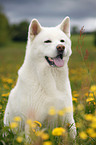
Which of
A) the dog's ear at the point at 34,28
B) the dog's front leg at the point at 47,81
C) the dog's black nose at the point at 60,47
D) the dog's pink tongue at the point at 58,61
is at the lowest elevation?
the dog's front leg at the point at 47,81

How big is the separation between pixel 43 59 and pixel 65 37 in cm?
50

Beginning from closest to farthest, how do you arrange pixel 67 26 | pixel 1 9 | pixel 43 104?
pixel 43 104 → pixel 67 26 → pixel 1 9

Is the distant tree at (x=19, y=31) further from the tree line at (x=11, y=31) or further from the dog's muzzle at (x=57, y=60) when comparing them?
the dog's muzzle at (x=57, y=60)

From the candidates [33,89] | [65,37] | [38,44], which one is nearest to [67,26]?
[65,37]

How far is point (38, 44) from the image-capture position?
2.76m

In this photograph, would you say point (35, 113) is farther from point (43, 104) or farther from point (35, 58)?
point (35, 58)

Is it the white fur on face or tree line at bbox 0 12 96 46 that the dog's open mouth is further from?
tree line at bbox 0 12 96 46

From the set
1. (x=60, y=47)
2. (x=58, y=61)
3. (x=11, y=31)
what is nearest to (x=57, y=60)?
(x=58, y=61)

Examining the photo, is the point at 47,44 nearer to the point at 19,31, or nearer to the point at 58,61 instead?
the point at 58,61

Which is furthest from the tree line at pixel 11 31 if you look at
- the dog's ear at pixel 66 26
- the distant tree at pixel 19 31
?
the dog's ear at pixel 66 26

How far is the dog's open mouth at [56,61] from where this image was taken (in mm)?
2717

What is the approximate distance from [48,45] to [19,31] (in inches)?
2144

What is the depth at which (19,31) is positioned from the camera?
181ft

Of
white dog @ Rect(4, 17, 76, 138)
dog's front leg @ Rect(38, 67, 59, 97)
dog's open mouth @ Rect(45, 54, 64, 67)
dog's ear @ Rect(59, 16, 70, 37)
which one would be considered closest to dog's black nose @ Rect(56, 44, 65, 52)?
white dog @ Rect(4, 17, 76, 138)
